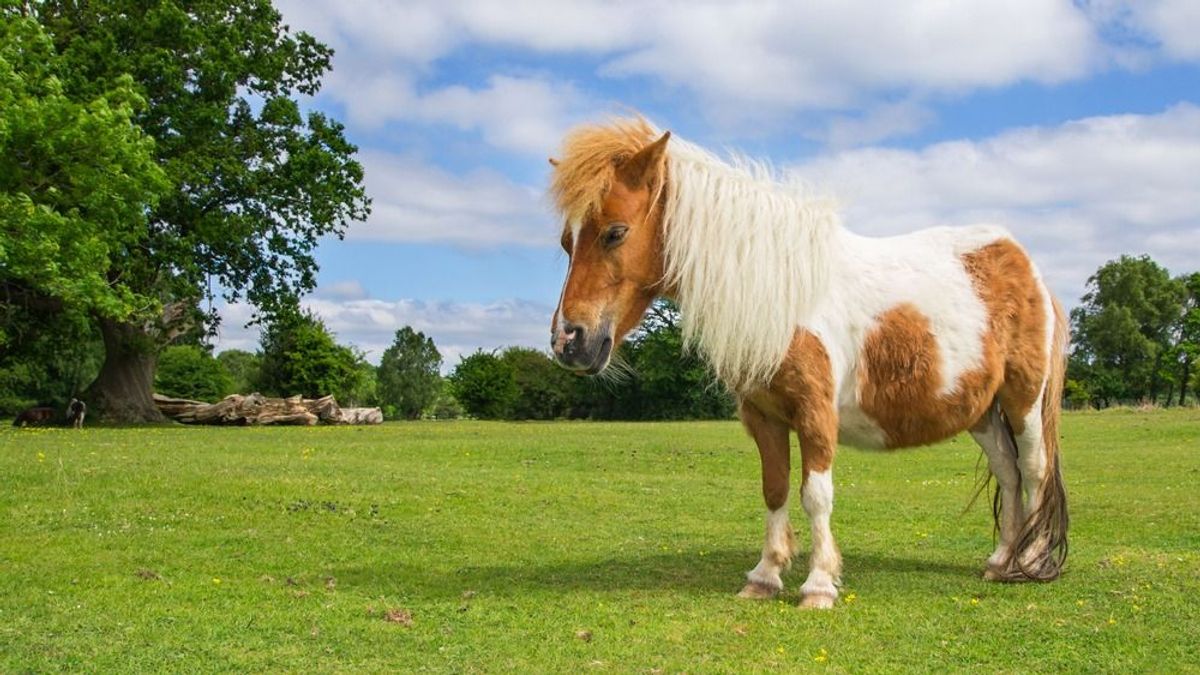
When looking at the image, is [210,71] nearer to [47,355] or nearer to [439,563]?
[47,355]

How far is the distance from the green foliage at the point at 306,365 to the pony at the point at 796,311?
40.5 metres

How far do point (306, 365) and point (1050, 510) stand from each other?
41348 mm

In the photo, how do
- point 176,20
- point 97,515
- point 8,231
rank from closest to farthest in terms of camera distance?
point 97,515
point 8,231
point 176,20

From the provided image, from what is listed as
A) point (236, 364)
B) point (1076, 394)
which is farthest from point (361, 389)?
point (1076, 394)

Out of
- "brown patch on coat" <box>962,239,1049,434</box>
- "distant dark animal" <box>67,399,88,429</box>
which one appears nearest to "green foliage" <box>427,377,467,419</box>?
"distant dark animal" <box>67,399,88,429</box>

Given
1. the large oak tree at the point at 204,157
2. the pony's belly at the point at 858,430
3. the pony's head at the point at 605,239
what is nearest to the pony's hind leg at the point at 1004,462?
the pony's belly at the point at 858,430

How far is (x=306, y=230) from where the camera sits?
110 ft

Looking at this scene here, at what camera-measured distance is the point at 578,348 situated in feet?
20.0

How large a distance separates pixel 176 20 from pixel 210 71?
175cm

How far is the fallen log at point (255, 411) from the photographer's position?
1367 inches

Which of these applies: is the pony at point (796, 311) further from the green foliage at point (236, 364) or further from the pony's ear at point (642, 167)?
the green foliage at point (236, 364)

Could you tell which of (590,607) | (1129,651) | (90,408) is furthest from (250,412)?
(1129,651)

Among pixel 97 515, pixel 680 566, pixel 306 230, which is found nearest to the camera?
pixel 680 566

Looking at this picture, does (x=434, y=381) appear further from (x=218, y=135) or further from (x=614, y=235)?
(x=614, y=235)
